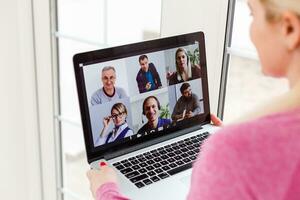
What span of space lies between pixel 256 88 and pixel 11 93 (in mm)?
933

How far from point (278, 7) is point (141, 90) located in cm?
48

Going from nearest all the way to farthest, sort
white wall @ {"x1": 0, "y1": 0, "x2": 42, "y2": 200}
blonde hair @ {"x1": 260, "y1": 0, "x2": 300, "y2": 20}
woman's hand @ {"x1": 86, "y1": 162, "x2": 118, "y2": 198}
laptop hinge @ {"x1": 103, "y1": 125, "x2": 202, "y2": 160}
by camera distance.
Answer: blonde hair @ {"x1": 260, "y1": 0, "x2": 300, "y2": 20} → woman's hand @ {"x1": 86, "y1": 162, "x2": 118, "y2": 198} → laptop hinge @ {"x1": 103, "y1": 125, "x2": 202, "y2": 160} → white wall @ {"x1": 0, "y1": 0, "x2": 42, "y2": 200}

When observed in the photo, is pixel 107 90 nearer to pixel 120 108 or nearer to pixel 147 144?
pixel 120 108

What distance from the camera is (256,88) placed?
48.1 inches

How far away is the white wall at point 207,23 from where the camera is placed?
1.17m

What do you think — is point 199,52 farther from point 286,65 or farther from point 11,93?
point 11,93

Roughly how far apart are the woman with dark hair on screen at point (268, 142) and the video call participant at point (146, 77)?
1.37 feet

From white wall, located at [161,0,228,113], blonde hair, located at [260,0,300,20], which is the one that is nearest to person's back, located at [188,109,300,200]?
blonde hair, located at [260,0,300,20]

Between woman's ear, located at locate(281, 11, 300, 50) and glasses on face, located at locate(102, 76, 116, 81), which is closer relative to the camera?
woman's ear, located at locate(281, 11, 300, 50)

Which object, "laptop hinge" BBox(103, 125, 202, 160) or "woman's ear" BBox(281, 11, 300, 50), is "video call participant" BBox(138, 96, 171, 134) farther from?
"woman's ear" BBox(281, 11, 300, 50)

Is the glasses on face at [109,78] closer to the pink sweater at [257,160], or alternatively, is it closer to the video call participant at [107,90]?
the video call participant at [107,90]

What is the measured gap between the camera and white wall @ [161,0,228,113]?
1170 mm

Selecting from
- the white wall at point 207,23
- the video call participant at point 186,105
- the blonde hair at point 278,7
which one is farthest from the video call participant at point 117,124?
the blonde hair at point 278,7

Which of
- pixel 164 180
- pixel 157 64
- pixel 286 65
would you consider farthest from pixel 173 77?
pixel 286 65
